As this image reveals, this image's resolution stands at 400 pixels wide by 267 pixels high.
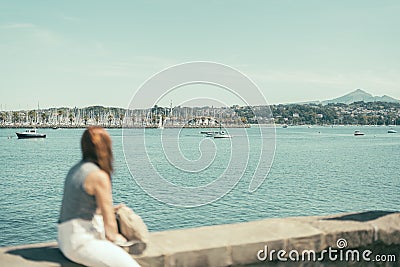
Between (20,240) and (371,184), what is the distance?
31.6 m

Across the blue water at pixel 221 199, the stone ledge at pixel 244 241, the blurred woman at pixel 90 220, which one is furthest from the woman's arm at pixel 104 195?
the blue water at pixel 221 199

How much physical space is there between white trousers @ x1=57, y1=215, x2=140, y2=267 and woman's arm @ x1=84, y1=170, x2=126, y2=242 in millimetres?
63

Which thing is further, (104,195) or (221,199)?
(221,199)

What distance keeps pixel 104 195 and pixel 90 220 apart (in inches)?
8.4

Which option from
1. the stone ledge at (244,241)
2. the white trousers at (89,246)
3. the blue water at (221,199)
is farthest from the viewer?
the blue water at (221,199)

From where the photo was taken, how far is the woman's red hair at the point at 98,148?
371 centimetres

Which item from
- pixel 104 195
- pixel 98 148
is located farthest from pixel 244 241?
pixel 98 148

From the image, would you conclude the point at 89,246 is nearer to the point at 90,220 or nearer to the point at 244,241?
the point at 90,220

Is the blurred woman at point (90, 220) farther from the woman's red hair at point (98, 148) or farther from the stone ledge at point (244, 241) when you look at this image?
the stone ledge at point (244, 241)

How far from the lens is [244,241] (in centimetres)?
396

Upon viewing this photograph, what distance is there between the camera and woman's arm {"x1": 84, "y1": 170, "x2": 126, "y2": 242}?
140 inches

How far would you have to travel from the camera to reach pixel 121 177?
150 feet

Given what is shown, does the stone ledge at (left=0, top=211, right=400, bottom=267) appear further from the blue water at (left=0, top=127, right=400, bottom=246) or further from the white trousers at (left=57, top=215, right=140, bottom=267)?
the blue water at (left=0, top=127, right=400, bottom=246)

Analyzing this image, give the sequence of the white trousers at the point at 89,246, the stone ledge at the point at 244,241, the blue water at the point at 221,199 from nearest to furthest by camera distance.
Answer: the white trousers at the point at 89,246 → the stone ledge at the point at 244,241 → the blue water at the point at 221,199
